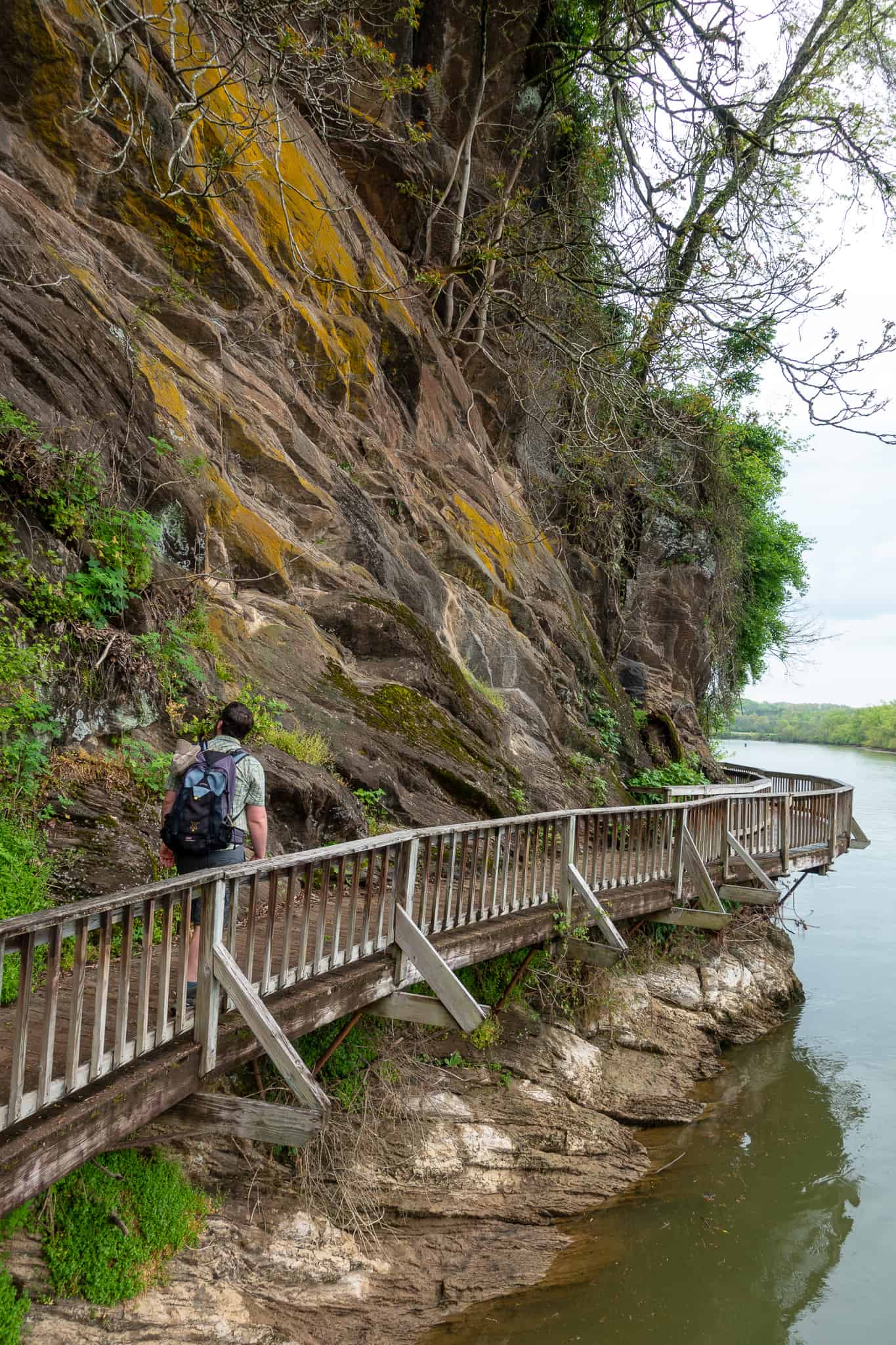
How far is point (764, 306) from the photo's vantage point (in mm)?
10758

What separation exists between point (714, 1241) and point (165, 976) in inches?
238

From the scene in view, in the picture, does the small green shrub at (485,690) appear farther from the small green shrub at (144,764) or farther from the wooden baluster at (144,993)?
the wooden baluster at (144,993)

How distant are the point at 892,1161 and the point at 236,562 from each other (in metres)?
10.0

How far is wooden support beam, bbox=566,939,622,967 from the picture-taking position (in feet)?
26.1

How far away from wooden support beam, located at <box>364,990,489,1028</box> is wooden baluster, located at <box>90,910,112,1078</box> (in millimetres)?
2487

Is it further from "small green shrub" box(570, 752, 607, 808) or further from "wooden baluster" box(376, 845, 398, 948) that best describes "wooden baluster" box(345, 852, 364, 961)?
"small green shrub" box(570, 752, 607, 808)

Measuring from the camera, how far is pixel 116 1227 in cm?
452

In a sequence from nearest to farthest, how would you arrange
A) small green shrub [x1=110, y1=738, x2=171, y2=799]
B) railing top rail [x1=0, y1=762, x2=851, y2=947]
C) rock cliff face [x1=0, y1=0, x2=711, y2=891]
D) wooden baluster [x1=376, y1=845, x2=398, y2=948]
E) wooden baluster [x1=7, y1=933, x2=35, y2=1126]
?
wooden baluster [x1=7, y1=933, x2=35, y2=1126] < railing top rail [x1=0, y1=762, x2=851, y2=947] < wooden baluster [x1=376, y1=845, x2=398, y2=948] < small green shrub [x1=110, y1=738, x2=171, y2=799] < rock cliff face [x1=0, y1=0, x2=711, y2=891]

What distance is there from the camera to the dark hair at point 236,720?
190 inches

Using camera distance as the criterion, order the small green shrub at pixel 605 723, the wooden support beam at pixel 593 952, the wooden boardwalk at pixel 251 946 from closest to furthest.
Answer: the wooden boardwalk at pixel 251 946 < the wooden support beam at pixel 593 952 < the small green shrub at pixel 605 723

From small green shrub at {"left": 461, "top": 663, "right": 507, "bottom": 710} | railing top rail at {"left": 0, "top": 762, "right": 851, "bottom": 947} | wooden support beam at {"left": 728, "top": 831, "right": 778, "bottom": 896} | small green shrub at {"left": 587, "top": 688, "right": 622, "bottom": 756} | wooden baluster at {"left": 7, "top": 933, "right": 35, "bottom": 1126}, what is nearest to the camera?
wooden baluster at {"left": 7, "top": 933, "right": 35, "bottom": 1126}

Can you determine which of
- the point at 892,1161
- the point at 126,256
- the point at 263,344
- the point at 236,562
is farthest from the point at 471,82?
the point at 892,1161

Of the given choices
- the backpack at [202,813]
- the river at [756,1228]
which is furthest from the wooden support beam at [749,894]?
the backpack at [202,813]

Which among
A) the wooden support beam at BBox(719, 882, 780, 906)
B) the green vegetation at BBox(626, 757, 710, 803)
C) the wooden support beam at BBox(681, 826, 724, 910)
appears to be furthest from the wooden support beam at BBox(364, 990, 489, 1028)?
the green vegetation at BBox(626, 757, 710, 803)
